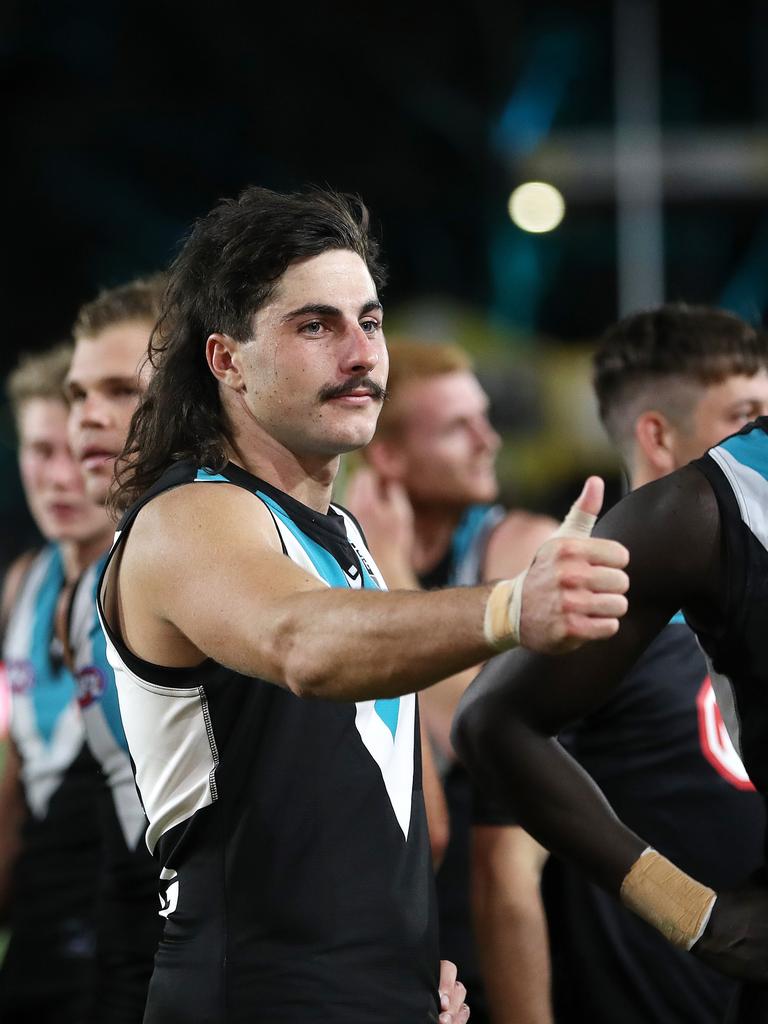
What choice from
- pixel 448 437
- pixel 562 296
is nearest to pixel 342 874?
pixel 448 437

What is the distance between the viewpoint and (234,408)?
2.43 m

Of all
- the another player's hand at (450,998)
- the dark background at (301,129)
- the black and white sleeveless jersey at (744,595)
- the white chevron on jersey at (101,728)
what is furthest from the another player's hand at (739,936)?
the dark background at (301,129)

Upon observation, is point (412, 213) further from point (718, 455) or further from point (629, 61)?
point (718, 455)

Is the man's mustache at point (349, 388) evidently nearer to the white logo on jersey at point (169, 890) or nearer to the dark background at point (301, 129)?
the white logo on jersey at point (169, 890)

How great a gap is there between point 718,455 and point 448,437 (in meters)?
2.45

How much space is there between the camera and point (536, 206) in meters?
14.8

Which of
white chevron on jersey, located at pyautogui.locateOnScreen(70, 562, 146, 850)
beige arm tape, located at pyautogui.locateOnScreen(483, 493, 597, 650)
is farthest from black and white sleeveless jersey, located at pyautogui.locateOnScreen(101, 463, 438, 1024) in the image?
white chevron on jersey, located at pyautogui.locateOnScreen(70, 562, 146, 850)

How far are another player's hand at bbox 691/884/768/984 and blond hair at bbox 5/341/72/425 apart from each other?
2779mm

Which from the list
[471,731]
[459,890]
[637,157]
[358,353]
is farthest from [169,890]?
[637,157]

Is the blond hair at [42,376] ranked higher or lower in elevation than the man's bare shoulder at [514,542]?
higher

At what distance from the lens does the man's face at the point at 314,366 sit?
232 cm

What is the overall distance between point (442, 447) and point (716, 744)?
1.76m

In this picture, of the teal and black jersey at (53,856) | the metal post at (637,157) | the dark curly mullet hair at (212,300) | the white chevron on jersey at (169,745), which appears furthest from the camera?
the metal post at (637,157)

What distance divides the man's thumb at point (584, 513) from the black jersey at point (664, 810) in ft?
5.08
